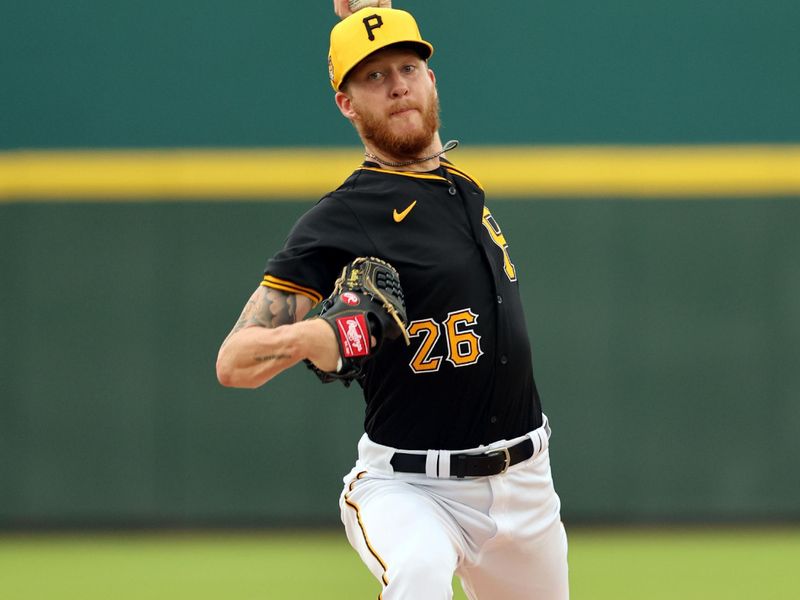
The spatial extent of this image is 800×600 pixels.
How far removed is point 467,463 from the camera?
361cm

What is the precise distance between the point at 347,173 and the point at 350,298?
13.0ft

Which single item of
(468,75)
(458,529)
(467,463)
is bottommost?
(458,529)

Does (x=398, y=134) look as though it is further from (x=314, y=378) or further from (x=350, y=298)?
(x=314, y=378)

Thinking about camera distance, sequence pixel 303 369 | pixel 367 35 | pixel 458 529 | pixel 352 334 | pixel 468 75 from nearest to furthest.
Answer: pixel 352 334, pixel 458 529, pixel 367 35, pixel 303 369, pixel 468 75

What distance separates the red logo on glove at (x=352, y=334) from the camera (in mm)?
3188

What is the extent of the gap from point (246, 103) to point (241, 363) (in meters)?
5.13

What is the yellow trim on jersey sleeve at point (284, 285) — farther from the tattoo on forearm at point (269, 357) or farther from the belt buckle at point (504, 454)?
the belt buckle at point (504, 454)

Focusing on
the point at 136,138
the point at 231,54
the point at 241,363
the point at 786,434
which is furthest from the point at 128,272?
the point at 241,363

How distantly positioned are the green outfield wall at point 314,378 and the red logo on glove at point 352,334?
3933 millimetres

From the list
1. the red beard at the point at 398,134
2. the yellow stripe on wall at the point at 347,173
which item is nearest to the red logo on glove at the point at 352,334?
the red beard at the point at 398,134

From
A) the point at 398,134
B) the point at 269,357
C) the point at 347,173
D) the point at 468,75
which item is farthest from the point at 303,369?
the point at 269,357

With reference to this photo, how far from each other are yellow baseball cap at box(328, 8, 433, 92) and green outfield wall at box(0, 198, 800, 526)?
3455mm

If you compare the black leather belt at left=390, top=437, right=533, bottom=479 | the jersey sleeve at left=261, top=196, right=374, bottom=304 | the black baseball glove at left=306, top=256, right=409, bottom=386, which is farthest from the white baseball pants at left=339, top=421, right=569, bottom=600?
the jersey sleeve at left=261, top=196, right=374, bottom=304

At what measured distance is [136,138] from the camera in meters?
8.07
